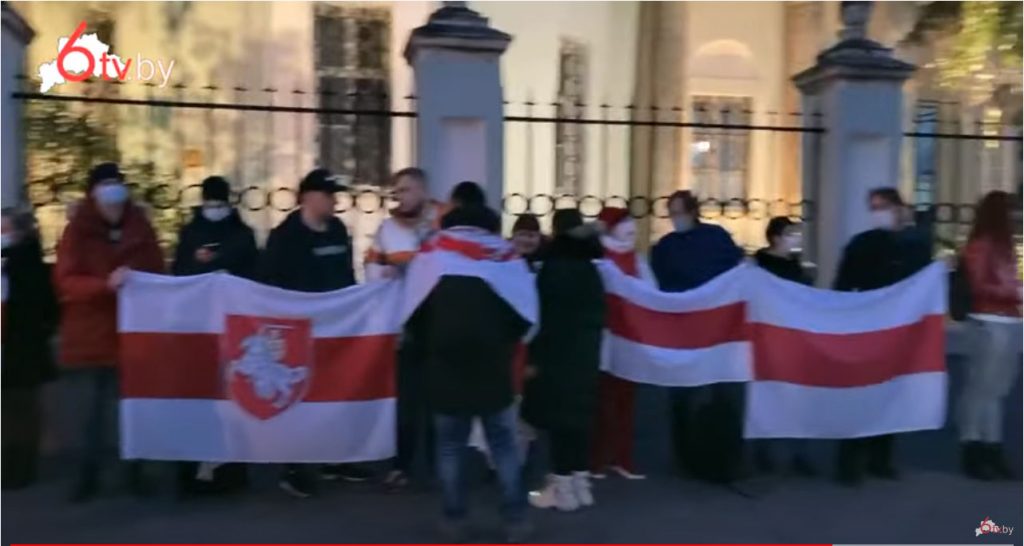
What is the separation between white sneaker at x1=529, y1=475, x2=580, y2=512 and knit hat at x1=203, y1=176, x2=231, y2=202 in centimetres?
231

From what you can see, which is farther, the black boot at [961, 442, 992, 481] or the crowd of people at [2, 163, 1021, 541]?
the black boot at [961, 442, 992, 481]

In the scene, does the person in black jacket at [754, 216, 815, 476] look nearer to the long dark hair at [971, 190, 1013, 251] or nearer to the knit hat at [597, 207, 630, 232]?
the knit hat at [597, 207, 630, 232]

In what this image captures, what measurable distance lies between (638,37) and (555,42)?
1.70 metres

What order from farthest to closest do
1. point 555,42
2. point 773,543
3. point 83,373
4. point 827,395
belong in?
point 555,42 → point 827,395 → point 83,373 → point 773,543

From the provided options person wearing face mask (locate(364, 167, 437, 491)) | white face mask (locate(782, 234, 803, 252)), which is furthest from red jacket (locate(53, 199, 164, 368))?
white face mask (locate(782, 234, 803, 252))

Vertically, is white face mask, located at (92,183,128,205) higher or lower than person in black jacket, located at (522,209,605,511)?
higher

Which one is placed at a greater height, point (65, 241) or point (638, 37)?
point (638, 37)

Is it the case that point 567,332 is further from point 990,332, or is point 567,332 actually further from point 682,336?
point 990,332

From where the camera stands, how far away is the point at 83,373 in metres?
6.46

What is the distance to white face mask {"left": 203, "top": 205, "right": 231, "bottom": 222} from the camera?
637 centimetres

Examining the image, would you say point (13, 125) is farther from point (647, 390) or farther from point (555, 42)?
point (555, 42)

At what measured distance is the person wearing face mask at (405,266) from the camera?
6480 millimetres

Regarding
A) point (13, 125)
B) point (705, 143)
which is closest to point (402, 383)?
point (13, 125)

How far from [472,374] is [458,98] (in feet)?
9.21
